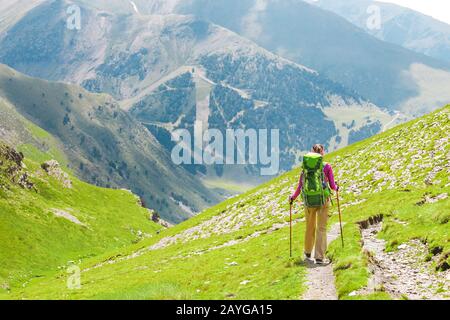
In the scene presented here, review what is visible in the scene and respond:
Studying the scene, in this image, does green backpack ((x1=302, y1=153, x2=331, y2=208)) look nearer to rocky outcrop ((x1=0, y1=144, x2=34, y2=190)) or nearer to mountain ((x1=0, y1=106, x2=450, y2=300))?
mountain ((x1=0, y1=106, x2=450, y2=300))

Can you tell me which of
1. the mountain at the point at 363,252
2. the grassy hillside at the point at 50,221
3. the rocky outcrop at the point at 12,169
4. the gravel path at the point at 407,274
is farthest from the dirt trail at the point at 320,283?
the rocky outcrop at the point at 12,169

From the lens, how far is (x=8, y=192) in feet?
335

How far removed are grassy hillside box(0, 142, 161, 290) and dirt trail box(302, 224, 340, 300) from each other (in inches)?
2346

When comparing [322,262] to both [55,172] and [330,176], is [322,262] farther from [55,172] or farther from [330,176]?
[55,172]

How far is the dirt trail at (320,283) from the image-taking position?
1722 cm

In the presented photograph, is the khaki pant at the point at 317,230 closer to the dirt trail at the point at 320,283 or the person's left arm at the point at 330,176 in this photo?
the dirt trail at the point at 320,283

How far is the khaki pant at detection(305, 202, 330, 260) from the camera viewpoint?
22.8m

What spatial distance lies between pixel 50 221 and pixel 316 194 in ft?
308

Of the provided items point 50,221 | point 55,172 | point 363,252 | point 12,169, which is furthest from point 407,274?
point 55,172

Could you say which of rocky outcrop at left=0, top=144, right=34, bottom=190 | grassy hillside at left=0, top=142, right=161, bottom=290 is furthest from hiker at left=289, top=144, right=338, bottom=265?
rocky outcrop at left=0, top=144, right=34, bottom=190
